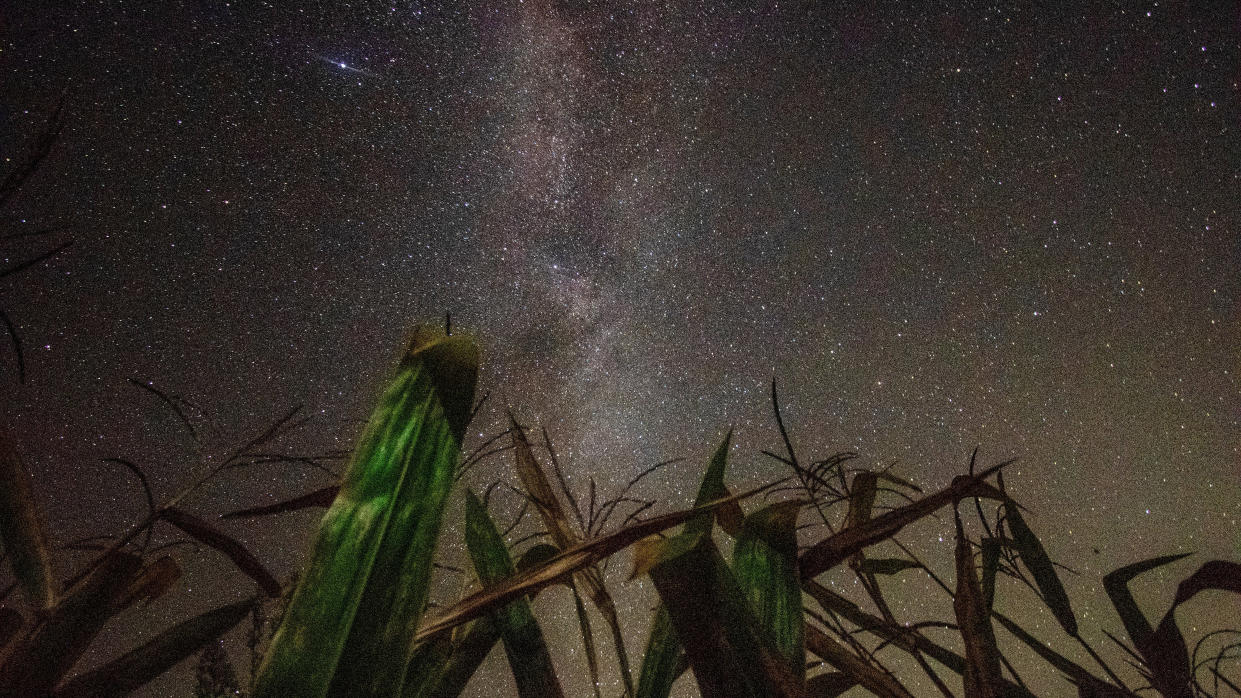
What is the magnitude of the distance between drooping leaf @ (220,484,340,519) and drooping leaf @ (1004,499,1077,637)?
68 centimetres

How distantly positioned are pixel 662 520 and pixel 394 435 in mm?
171

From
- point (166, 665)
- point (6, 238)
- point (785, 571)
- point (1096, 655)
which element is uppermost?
point (6, 238)

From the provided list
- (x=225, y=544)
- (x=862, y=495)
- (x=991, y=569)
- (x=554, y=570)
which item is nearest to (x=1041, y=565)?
(x=991, y=569)

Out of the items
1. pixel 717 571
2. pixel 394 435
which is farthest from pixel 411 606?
pixel 717 571

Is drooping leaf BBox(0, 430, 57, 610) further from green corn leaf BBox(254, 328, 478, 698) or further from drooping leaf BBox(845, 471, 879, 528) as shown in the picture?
drooping leaf BBox(845, 471, 879, 528)

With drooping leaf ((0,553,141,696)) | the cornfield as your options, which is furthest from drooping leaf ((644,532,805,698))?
drooping leaf ((0,553,141,696))

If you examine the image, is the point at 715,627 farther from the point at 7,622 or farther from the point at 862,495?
the point at 7,622

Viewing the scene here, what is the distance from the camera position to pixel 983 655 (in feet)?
1.55

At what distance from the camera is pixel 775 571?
509mm

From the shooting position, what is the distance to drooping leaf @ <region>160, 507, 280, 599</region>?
0.43m

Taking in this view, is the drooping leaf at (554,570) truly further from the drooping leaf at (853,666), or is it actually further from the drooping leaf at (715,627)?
the drooping leaf at (853,666)

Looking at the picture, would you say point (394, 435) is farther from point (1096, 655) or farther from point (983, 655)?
point (1096, 655)

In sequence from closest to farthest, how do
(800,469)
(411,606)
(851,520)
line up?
(411,606) → (800,469) → (851,520)

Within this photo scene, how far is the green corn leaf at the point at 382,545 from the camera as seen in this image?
0.30m
